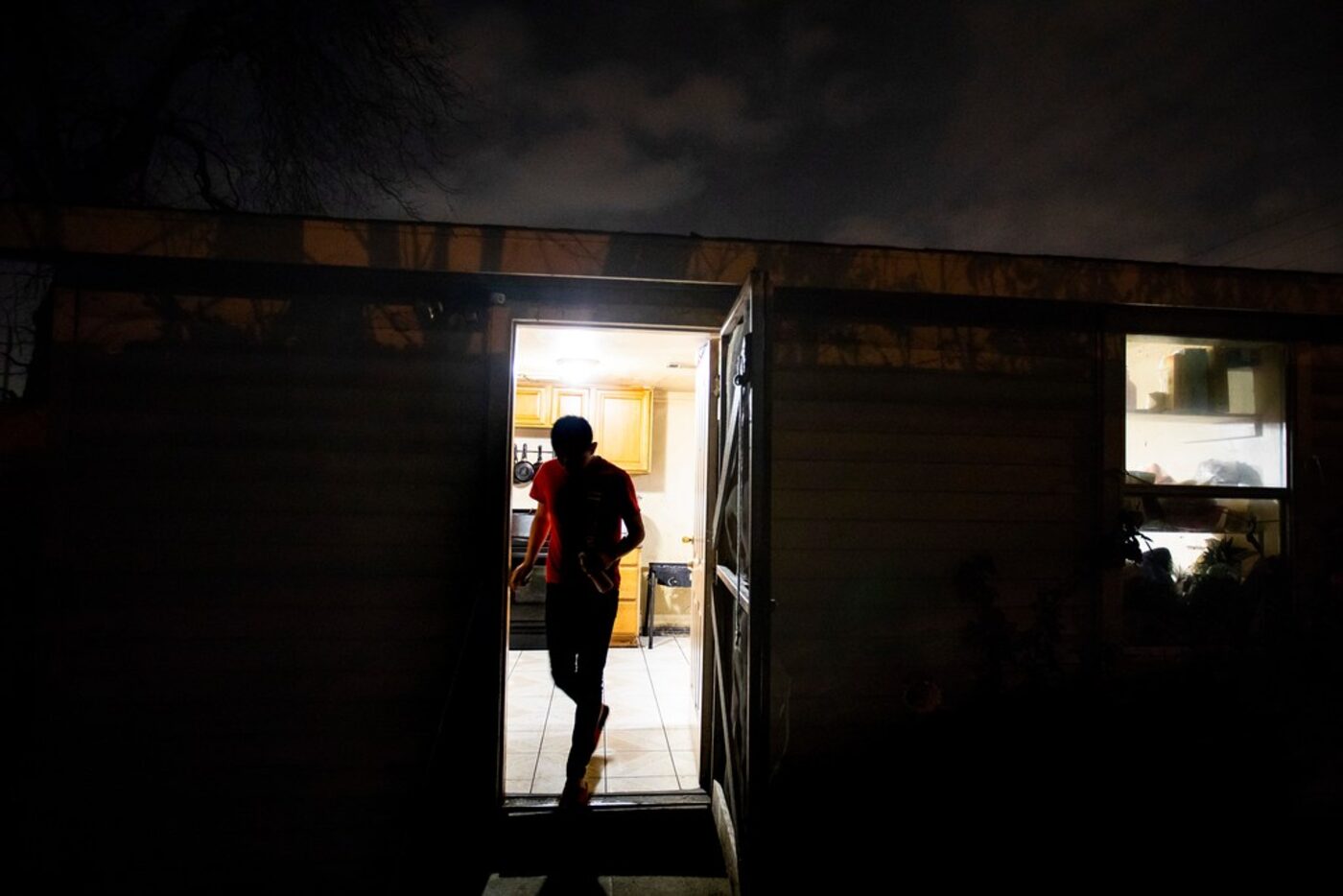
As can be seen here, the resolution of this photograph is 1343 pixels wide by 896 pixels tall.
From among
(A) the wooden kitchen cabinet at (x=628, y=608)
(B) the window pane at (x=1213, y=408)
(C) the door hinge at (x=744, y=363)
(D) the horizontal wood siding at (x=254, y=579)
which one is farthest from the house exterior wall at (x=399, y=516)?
(A) the wooden kitchen cabinet at (x=628, y=608)

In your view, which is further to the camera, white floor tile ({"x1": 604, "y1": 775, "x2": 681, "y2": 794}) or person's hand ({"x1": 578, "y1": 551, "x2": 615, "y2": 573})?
white floor tile ({"x1": 604, "y1": 775, "x2": 681, "y2": 794})

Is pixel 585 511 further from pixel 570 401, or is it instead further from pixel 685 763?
pixel 570 401

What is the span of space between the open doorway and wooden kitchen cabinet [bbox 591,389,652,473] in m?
0.01

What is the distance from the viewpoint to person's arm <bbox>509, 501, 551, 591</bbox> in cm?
324

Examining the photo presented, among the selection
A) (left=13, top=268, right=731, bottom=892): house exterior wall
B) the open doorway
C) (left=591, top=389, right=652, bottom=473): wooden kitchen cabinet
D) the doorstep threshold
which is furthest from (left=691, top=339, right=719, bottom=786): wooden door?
(left=591, top=389, right=652, bottom=473): wooden kitchen cabinet

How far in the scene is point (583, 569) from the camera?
309cm

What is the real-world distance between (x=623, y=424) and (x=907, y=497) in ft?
14.0

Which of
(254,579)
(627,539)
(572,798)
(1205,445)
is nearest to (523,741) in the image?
(572,798)

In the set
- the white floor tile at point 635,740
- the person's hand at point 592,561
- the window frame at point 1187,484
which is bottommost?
the white floor tile at point 635,740

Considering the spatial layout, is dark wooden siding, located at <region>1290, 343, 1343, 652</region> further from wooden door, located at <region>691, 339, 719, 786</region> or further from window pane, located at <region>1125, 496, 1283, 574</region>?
wooden door, located at <region>691, 339, 719, 786</region>

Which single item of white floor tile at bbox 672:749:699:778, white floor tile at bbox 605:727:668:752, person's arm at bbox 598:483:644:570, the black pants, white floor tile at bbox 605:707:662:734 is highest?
person's arm at bbox 598:483:644:570

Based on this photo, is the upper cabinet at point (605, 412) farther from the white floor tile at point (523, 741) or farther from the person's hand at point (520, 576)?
the person's hand at point (520, 576)

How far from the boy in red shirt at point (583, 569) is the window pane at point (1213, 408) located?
10.1ft

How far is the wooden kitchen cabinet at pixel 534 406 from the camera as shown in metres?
6.91
